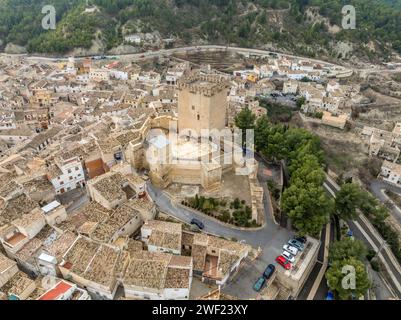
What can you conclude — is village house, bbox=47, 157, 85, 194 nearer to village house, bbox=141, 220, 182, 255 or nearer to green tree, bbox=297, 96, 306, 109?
village house, bbox=141, 220, 182, 255

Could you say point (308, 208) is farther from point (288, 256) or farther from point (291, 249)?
point (288, 256)

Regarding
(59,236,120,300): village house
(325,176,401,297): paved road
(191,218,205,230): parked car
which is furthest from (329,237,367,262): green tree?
(59,236,120,300): village house

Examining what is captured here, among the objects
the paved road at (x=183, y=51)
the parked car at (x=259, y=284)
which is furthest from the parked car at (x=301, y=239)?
the paved road at (x=183, y=51)

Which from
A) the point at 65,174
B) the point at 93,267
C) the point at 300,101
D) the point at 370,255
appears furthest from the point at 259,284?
the point at 300,101

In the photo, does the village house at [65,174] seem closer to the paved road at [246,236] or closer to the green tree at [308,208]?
the paved road at [246,236]
